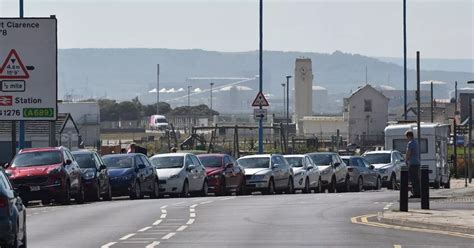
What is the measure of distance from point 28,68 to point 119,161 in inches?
164

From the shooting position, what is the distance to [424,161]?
55688 millimetres

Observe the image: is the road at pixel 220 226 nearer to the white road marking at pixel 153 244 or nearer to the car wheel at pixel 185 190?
the white road marking at pixel 153 244

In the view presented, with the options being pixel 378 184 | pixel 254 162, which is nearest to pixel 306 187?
pixel 254 162

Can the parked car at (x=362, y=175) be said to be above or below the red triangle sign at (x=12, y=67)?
below

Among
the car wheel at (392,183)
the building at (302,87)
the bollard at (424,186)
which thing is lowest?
the car wheel at (392,183)

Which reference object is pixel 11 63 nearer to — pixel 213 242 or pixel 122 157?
pixel 122 157

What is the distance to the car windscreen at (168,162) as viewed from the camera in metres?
45.1

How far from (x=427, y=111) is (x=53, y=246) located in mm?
98398

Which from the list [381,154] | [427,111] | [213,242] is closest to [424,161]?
[381,154]

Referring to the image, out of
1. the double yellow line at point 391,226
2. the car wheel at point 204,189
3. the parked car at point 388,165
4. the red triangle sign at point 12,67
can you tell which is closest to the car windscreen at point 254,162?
the car wheel at point 204,189

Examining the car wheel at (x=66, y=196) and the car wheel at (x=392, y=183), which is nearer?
the car wheel at (x=66, y=196)

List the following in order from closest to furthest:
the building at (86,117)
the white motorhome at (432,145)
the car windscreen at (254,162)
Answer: the car windscreen at (254,162), the white motorhome at (432,145), the building at (86,117)

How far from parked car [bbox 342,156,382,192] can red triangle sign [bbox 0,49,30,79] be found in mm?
15994

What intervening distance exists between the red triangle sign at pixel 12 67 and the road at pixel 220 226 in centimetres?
755
